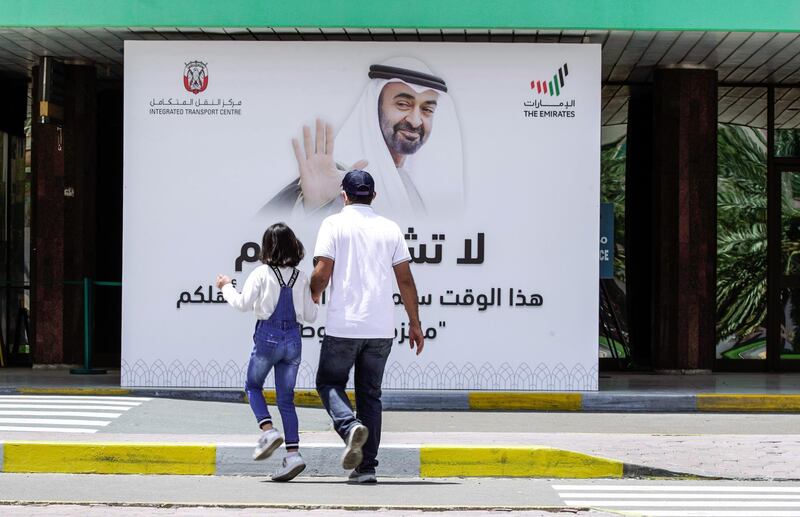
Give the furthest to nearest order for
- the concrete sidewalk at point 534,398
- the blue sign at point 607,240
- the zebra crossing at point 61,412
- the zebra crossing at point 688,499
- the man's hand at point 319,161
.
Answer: the blue sign at point 607,240 → the man's hand at point 319,161 → the concrete sidewalk at point 534,398 → the zebra crossing at point 61,412 → the zebra crossing at point 688,499

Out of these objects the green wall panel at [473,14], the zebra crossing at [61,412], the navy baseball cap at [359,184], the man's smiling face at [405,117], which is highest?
the green wall panel at [473,14]

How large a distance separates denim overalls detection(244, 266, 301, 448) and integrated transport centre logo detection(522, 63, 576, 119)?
18.2 feet

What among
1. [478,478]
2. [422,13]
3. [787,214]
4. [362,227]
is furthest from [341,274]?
[787,214]

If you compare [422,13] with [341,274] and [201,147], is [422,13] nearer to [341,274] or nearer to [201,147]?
[201,147]

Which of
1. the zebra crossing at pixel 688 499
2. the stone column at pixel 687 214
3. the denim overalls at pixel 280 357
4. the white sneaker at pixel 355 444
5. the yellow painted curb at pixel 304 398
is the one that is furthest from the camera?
the stone column at pixel 687 214

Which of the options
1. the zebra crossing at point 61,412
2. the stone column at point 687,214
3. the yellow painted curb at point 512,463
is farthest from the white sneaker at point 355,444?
the stone column at point 687,214

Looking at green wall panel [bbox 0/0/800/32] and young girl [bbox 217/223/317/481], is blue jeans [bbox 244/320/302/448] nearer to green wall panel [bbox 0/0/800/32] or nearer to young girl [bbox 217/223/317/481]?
young girl [bbox 217/223/317/481]

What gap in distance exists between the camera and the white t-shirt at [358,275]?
7535 mm

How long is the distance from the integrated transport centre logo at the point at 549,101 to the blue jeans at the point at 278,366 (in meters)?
5.63

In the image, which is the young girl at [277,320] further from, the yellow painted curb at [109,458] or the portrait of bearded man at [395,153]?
the portrait of bearded man at [395,153]

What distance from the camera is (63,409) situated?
409 inches

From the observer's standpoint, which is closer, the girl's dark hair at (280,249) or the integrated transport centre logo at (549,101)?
→ the girl's dark hair at (280,249)

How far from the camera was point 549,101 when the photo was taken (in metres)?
12.8

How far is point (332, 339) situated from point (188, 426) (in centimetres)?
243
